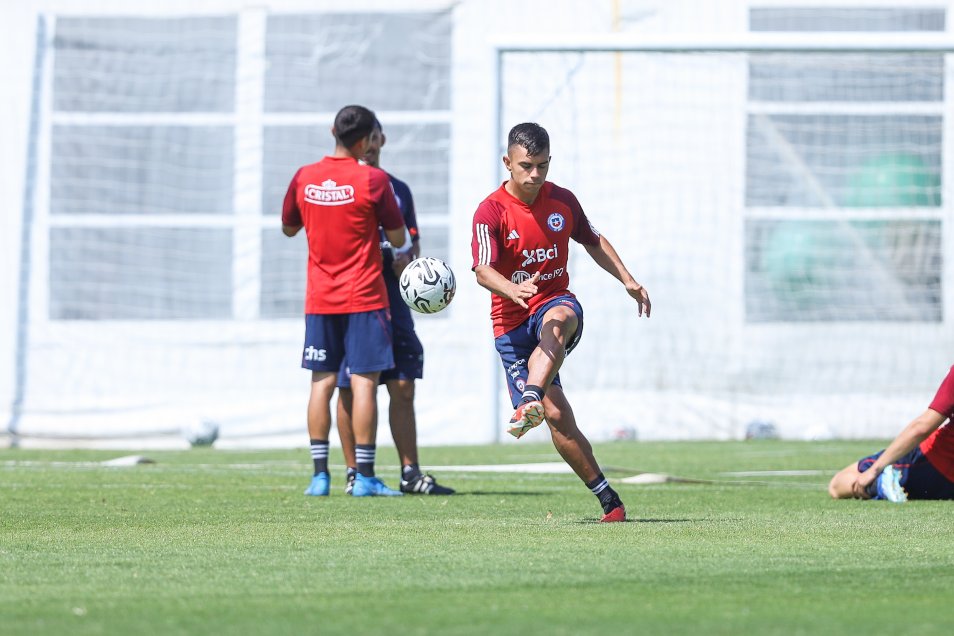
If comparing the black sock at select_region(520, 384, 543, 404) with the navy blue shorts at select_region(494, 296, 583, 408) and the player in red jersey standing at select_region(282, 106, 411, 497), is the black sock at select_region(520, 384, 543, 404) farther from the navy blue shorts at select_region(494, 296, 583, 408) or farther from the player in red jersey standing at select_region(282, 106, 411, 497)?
the player in red jersey standing at select_region(282, 106, 411, 497)

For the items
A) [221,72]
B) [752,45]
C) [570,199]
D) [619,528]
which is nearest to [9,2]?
[221,72]

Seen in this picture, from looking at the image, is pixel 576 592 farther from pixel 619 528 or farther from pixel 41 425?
pixel 41 425

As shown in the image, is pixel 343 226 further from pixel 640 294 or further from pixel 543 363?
pixel 543 363

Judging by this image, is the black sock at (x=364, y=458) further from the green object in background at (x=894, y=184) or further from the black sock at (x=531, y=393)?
the green object in background at (x=894, y=184)

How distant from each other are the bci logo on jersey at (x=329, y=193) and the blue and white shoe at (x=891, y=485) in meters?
3.04

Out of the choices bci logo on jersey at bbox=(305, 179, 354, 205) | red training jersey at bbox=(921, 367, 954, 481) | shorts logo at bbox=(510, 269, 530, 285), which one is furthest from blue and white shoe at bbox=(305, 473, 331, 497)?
red training jersey at bbox=(921, 367, 954, 481)

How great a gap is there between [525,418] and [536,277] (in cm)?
86

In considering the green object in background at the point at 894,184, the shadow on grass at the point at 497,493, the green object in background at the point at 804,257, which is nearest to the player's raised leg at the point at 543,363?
the shadow on grass at the point at 497,493

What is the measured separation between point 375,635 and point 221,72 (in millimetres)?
13644

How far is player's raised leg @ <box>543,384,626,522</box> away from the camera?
615 centimetres

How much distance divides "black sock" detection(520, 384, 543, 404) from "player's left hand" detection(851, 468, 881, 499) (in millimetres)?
2308

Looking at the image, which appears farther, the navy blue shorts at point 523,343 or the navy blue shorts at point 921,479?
the navy blue shorts at point 921,479

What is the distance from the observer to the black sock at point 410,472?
8.00 meters

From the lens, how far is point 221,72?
16.2m
